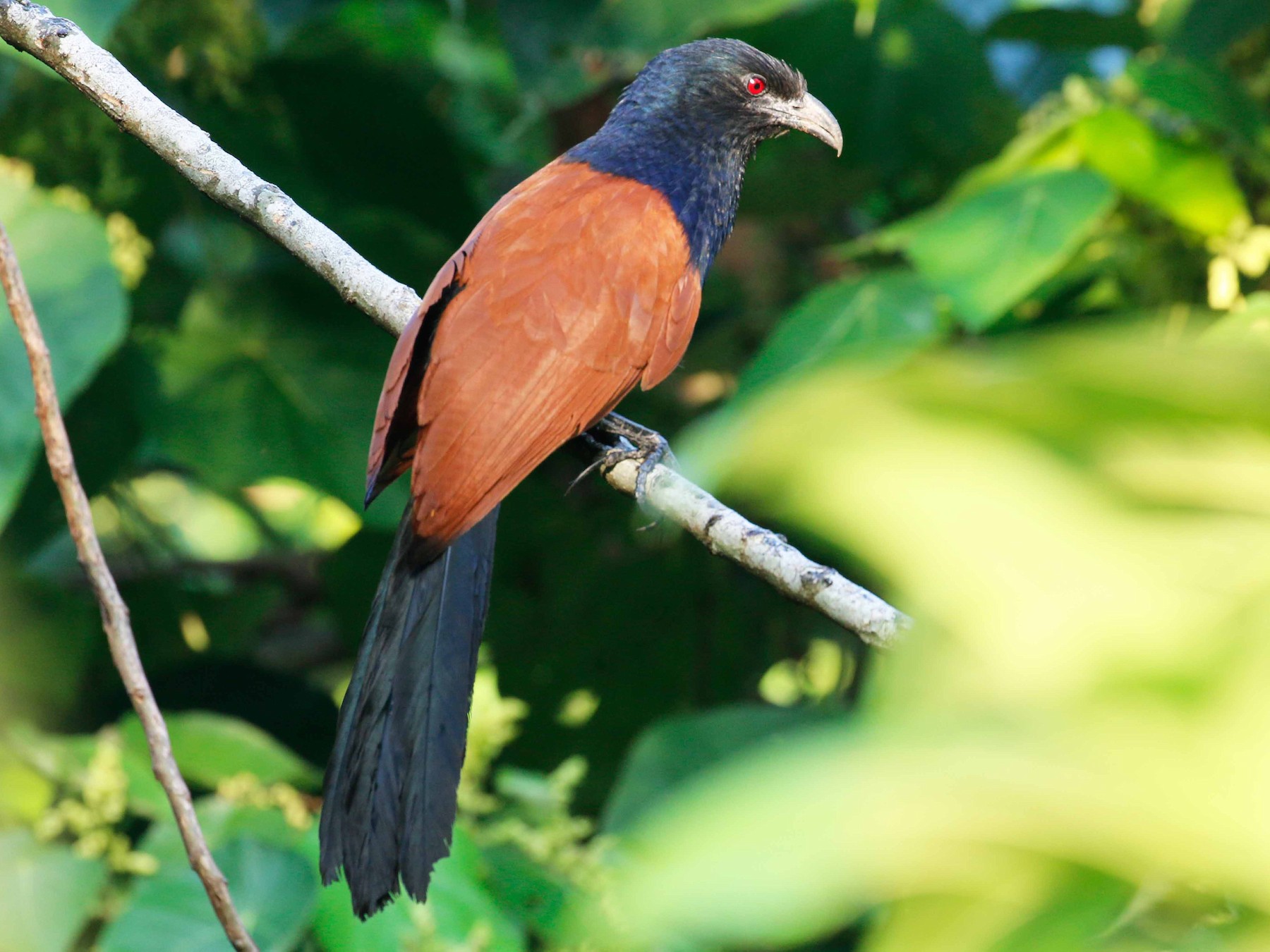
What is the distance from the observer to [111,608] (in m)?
1.46

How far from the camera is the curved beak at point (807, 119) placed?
2.75 metres

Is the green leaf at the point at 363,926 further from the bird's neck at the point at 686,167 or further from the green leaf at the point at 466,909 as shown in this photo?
the bird's neck at the point at 686,167

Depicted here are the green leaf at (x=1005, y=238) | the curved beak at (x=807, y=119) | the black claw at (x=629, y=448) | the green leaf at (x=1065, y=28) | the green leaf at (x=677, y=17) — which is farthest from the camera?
the green leaf at (x=1065, y=28)

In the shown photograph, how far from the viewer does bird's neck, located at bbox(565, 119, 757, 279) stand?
8.05 ft

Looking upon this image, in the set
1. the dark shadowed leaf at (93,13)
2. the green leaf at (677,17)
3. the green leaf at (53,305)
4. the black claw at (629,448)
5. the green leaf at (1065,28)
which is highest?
the green leaf at (1065,28)

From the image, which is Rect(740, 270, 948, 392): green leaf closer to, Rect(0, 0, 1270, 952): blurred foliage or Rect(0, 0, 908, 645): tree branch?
Rect(0, 0, 1270, 952): blurred foliage

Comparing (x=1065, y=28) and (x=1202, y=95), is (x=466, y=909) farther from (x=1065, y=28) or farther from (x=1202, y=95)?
(x=1065, y=28)

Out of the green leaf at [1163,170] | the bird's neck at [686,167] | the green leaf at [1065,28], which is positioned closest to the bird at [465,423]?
the bird's neck at [686,167]

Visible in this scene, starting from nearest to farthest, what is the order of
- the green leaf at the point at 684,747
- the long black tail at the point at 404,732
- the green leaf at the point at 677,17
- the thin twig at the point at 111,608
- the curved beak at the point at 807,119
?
the thin twig at the point at 111,608 → the long black tail at the point at 404,732 → the green leaf at the point at 684,747 → the curved beak at the point at 807,119 → the green leaf at the point at 677,17

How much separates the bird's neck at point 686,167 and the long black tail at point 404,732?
863 mm

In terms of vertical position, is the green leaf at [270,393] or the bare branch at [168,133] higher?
the green leaf at [270,393]

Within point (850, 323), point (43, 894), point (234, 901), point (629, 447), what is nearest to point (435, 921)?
point (234, 901)

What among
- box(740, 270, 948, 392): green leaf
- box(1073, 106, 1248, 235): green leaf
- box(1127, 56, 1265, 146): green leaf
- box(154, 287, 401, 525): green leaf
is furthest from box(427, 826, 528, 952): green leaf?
box(1127, 56, 1265, 146): green leaf

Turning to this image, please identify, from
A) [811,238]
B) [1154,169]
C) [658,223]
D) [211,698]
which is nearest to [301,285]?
[211,698]
